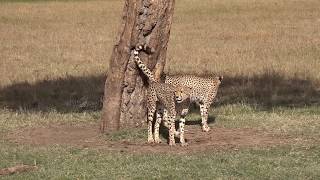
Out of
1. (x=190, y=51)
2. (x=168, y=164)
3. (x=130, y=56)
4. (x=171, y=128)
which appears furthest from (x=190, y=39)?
(x=168, y=164)

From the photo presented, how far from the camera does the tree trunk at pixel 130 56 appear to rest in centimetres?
1171

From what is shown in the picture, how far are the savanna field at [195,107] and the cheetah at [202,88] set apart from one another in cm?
29

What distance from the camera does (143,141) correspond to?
11.2 meters

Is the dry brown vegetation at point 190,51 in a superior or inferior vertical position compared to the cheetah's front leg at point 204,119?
inferior

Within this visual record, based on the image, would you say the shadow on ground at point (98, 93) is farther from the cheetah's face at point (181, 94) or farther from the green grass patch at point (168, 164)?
the green grass patch at point (168, 164)

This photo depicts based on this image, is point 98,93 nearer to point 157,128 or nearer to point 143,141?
point 143,141

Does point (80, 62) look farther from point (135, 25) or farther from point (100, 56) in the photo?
point (135, 25)

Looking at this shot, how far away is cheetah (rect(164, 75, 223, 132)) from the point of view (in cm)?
1203

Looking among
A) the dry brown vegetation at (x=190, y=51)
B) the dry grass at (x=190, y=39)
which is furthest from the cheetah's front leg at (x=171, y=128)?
the dry grass at (x=190, y=39)

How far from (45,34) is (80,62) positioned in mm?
7781

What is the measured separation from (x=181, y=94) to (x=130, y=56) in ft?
4.39

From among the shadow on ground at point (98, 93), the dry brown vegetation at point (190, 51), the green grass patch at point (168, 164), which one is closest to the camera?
the green grass patch at point (168, 164)

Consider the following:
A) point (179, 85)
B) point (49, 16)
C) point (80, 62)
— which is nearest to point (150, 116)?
point (179, 85)

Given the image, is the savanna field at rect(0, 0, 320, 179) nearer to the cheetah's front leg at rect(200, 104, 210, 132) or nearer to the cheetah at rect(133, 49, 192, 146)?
the cheetah's front leg at rect(200, 104, 210, 132)
